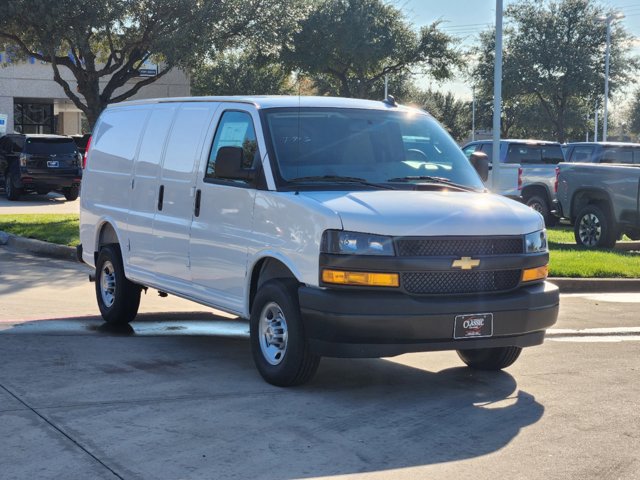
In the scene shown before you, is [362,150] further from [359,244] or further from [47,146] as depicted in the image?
[47,146]

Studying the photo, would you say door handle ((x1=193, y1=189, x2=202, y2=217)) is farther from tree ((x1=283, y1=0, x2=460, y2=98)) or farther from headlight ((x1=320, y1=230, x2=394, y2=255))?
tree ((x1=283, y1=0, x2=460, y2=98))

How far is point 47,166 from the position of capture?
89.7 ft

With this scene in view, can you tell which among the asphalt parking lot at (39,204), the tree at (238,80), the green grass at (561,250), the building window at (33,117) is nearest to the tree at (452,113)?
the tree at (238,80)

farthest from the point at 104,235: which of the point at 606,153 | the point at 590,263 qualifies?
the point at 606,153

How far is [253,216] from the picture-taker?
714 cm

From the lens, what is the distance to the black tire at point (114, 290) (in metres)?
9.29

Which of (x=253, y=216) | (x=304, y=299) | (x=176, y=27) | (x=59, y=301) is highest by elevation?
(x=176, y=27)

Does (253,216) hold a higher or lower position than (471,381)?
higher

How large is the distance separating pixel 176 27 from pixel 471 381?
725 inches

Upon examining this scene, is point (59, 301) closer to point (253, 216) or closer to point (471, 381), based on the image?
point (253, 216)

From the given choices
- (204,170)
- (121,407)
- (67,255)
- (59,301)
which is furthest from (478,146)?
(121,407)

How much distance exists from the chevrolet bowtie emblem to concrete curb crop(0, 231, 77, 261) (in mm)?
9395

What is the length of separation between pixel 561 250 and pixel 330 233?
10.8 metres

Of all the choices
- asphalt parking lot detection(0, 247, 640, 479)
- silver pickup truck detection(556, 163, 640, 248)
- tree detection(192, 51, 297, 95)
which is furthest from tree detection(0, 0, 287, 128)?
tree detection(192, 51, 297, 95)
